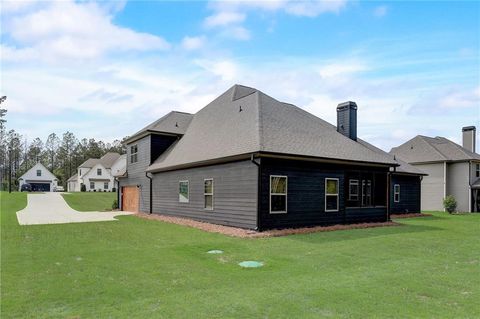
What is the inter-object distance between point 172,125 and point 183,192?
616 centimetres

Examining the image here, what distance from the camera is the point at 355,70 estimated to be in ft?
52.9

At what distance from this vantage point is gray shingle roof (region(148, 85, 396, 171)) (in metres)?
14.2

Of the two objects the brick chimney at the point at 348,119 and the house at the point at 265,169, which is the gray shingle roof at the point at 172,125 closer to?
the house at the point at 265,169

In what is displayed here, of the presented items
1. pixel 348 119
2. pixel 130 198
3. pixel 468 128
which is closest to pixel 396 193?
pixel 348 119

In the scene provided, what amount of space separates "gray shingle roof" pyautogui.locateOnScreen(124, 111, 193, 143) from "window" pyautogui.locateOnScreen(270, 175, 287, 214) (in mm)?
10358

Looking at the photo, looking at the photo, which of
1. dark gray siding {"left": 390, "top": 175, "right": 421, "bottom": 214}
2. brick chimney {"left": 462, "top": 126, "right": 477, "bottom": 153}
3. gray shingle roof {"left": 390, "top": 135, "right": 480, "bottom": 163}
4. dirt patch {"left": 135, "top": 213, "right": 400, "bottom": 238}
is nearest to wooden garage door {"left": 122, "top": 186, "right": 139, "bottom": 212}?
dirt patch {"left": 135, "top": 213, "right": 400, "bottom": 238}

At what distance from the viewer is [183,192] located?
18.5 m

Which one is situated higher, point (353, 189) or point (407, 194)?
point (353, 189)

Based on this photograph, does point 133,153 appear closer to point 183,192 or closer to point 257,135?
point 183,192

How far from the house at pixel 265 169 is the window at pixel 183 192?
0.05 meters

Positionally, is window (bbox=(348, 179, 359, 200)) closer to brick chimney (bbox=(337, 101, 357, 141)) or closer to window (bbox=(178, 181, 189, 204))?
brick chimney (bbox=(337, 101, 357, 141))

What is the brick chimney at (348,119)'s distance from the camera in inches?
754

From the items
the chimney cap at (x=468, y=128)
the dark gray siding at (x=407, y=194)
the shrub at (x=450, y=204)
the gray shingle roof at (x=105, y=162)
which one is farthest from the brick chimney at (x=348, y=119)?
the gray shingle roof at (x=105, y=162)

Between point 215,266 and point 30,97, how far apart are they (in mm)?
7002
